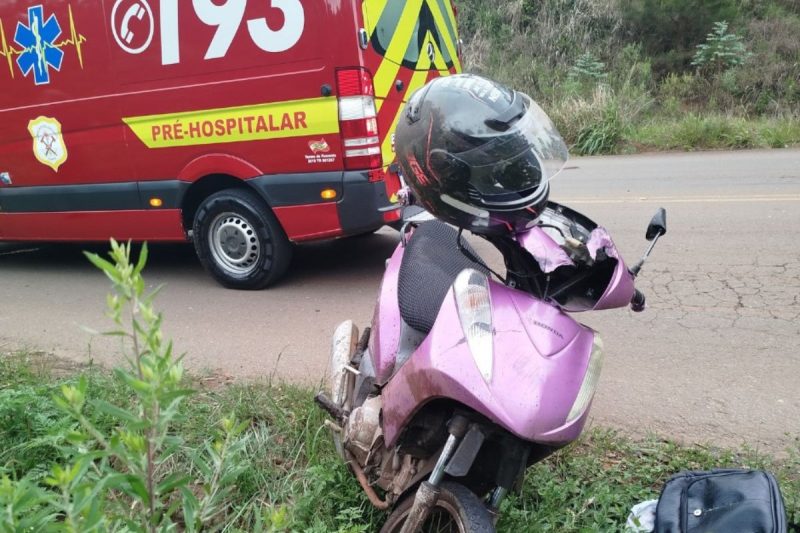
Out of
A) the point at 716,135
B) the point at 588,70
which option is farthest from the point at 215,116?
the point at 588,70

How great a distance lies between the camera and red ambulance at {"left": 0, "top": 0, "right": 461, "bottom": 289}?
4.62 metres

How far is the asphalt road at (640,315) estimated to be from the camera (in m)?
3.22

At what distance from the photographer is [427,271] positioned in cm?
239

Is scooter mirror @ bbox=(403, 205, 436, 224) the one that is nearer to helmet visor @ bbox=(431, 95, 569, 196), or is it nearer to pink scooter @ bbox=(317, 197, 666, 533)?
pink scooter @ bbox=(317, 197, 666, 533)

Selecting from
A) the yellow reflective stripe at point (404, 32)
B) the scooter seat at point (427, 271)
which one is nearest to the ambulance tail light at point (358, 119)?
the yellow reflective stripe at point (404, 32)

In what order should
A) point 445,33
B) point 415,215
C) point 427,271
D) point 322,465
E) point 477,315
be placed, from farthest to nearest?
point 445,33 < point 415,215 < point 322,465 < point 427,271 < point 477,315

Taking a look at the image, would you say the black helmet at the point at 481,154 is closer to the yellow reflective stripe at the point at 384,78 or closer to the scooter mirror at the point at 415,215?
the scooter mirror at the point at 415,215

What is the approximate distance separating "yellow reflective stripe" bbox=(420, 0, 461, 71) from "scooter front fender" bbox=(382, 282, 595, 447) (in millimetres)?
4385

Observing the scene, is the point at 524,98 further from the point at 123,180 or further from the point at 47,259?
the point at 47,259

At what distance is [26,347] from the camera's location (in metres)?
4.23

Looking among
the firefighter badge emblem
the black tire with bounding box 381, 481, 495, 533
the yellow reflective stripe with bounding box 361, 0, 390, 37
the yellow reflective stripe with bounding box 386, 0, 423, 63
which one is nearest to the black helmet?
the black tire with bounding box 381, 481, 495, 533

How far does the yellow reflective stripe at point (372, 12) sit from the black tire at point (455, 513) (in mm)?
3532

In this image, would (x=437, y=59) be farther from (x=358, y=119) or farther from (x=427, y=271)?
(x=427, y=271)

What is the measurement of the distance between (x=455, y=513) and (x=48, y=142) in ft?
17.7
